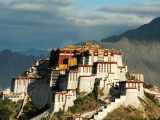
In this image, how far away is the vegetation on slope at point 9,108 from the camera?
15150 cm

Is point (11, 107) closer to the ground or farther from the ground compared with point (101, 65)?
closer to the ground

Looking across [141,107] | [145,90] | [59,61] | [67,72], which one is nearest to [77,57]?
[59,61]

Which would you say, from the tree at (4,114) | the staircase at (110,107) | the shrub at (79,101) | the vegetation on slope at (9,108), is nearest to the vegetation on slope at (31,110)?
the vegetation on slope at (9,108)

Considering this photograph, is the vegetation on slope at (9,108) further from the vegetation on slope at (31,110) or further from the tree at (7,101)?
the vegetation on slope at (31,110)

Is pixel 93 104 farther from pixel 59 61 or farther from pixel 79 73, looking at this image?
pixel 59 61

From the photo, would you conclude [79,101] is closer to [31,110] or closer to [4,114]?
[31,110]

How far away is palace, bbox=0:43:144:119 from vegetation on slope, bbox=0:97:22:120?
2.39 meters

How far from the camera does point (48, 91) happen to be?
152 m

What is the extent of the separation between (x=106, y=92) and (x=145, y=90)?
15.7 metres

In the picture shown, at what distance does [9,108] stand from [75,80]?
2932 centimetres

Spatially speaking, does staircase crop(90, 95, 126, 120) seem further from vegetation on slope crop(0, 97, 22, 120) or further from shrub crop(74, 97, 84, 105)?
vegetation on slope crop(0, 97, 22, 120)

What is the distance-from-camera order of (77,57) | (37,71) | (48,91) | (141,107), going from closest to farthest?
1. (141,107)
2. (48,91)
3. (77,57)
4. (37,71)

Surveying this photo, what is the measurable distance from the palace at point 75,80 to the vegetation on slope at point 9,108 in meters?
2.39

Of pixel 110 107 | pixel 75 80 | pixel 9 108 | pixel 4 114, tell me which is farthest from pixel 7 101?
pixel 110 107
